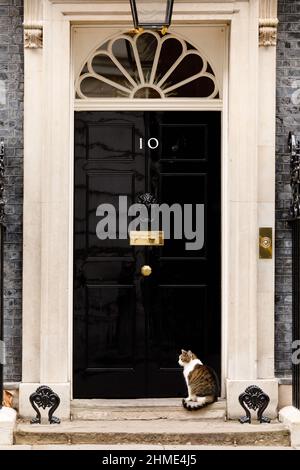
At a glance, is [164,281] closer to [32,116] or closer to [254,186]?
[254,186]

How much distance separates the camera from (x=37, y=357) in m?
7.74

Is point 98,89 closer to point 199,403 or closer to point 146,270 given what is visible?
point 146,270

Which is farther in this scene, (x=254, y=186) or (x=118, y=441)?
(x=254, y=186)

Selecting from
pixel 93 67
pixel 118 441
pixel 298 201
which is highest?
pixel 93 67

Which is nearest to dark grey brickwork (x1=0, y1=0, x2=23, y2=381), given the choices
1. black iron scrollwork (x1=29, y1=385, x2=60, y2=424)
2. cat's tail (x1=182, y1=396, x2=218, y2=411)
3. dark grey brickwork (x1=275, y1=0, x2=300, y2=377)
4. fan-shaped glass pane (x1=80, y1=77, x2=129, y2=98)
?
→ black iron scrollwork (x1=29, y1=385, x2=60, y2=424)

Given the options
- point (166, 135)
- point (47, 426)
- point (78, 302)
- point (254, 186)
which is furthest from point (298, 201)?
point (47, 426)

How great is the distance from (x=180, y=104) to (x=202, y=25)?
71cm

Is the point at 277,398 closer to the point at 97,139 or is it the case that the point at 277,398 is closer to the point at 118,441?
the point at 118,441

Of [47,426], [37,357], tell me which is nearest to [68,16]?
[37,357]

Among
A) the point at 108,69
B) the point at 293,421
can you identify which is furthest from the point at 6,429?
the point at 108,69

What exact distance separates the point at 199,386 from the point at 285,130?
2339 millimetres

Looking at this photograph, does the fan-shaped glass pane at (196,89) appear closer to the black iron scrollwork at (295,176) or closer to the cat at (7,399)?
the black iron scrollwork at (295,176)

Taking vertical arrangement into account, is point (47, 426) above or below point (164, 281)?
below

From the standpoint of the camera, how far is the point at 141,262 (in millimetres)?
8133
